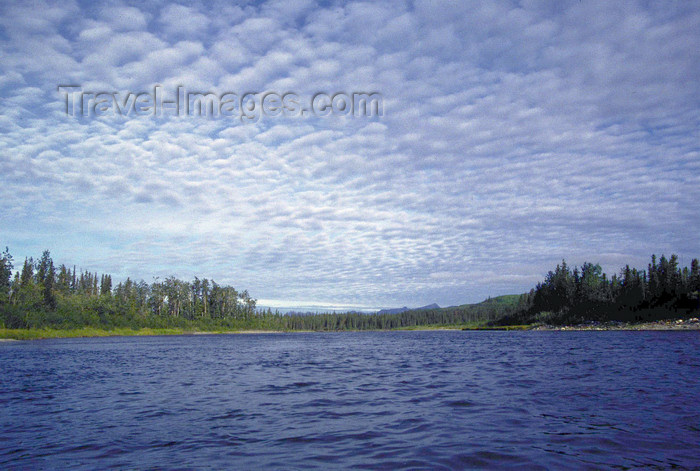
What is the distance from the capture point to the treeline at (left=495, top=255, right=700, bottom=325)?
140625 millimetres

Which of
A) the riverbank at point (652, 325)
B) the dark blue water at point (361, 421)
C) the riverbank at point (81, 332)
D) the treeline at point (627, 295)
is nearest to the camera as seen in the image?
the dark blue water at point (361, 421)

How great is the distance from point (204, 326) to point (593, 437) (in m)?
194

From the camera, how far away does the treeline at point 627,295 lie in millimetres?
140625

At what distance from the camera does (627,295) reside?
166 meters

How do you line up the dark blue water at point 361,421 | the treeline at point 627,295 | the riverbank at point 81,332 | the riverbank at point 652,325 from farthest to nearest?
the treeline at point 627,295
the riverbank at point 652,325
the riverbank at point 81,332
the dark blue water at point 361,421

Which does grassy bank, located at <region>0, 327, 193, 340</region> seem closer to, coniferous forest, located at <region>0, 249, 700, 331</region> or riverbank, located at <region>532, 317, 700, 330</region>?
coniferous forest, located at <region>0, 249, 700, 331</region>

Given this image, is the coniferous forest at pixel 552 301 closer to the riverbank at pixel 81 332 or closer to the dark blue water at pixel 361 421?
the riverbank at pixel 81 332

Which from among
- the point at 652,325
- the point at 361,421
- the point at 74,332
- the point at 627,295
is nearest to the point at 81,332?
the point at 74,332

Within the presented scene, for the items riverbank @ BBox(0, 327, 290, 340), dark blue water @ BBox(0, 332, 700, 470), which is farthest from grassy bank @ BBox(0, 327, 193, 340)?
dark blue water @ BBox(0, 332, 700, 470)

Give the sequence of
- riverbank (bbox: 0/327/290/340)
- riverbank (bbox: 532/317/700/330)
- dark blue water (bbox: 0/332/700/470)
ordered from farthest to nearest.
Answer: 1. riverbank (bbox: 532/317/700/330)
2. riverbank (bbox: 0/327/290/340)
3. dark blue water (bbox: 0/332/700/470)

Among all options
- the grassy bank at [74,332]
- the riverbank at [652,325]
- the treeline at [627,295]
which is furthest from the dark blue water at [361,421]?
the treeline at [627,295]

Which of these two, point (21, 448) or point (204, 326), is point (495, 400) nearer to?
point (21, 448)

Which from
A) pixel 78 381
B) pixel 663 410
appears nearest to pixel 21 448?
pixel 78 381

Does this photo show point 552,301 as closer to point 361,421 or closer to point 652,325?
point 652,325
